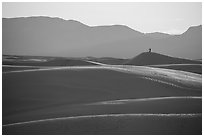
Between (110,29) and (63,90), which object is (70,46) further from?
(63,90)

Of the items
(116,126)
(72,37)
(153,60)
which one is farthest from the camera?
(72,37)

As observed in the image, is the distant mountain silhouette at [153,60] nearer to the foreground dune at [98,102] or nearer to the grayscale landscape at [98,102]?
the grayscale landscape at [98,102]

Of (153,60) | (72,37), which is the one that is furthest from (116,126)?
(72,37)

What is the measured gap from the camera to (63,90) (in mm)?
7941

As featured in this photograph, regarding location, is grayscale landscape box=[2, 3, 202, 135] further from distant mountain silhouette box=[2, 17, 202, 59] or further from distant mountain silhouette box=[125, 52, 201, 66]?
distant mountain silhouette box=[2, 17, 202, 59]

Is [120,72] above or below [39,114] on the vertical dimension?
above

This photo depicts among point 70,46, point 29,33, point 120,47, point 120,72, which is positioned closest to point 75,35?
point 70,46

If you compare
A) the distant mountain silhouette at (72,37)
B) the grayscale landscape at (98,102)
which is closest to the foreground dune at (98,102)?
the grayscale landscape at (98,102)

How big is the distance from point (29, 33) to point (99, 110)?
156200mm

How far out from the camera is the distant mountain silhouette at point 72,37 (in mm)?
111750

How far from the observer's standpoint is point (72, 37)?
475ft

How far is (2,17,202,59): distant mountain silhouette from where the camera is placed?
111750mm

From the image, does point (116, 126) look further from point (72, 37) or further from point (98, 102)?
point (72, 37)

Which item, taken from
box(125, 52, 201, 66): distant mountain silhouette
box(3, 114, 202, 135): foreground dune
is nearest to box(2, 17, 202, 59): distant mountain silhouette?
box(125, 52, 201, 66): distant mountain silhouette
